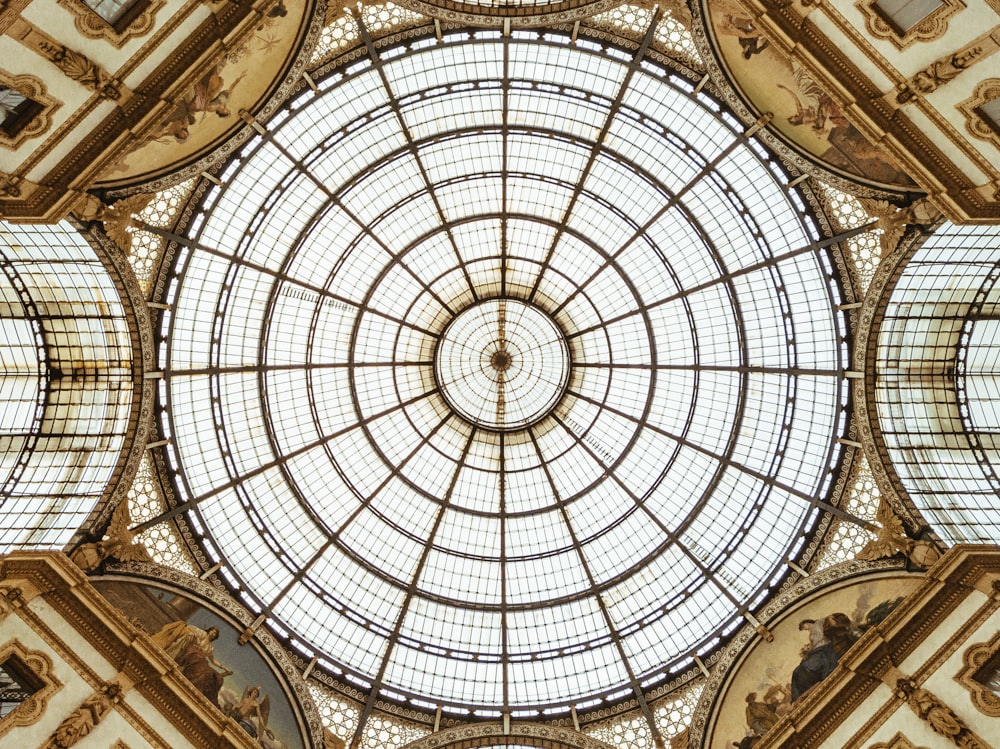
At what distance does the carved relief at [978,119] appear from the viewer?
13.0m

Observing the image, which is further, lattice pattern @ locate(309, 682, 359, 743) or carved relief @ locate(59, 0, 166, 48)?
lattice pattern @ locate(309, 682, 359, 743)

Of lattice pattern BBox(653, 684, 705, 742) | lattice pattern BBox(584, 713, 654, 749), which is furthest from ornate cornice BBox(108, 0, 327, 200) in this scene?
lattice pattern BBox(653, 684, 705, 742)

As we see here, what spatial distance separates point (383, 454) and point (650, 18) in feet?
52.4

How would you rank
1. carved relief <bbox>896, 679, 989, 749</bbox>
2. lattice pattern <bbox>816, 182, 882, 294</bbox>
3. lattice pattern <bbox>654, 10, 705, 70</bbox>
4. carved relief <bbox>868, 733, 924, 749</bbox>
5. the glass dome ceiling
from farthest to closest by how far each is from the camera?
the glass dome ceiling, lattice pattern <bbox>816, 182, 882, 294</bbox>, lattice pattern <bbox>654, 10, 705, 70</bbox>, carved relief <bbox>868, 733, 924, 749</bbox>, carved relief <bbox>896, 679, 989, 749</bbox>

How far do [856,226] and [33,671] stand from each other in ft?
73.5

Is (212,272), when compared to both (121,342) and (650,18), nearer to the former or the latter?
(121,342)

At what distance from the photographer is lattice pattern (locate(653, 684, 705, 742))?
19.9 meters

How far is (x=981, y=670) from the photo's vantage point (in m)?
15.4

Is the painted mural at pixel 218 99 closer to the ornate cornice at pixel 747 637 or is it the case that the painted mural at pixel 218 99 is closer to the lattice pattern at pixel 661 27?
the lattice pattern at pixel 661 27

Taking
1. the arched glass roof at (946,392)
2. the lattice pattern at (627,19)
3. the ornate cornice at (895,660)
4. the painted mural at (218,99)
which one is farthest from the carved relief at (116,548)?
the arched glass roof at (946,392)

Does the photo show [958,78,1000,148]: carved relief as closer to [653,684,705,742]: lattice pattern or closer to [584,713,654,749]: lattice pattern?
[653,684,705,742]: lattice pattern

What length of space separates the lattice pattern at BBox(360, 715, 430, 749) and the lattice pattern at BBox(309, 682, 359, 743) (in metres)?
0.43

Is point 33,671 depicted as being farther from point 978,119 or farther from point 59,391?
point 978,119

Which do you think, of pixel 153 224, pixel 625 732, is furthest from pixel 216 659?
pixel 153 224
